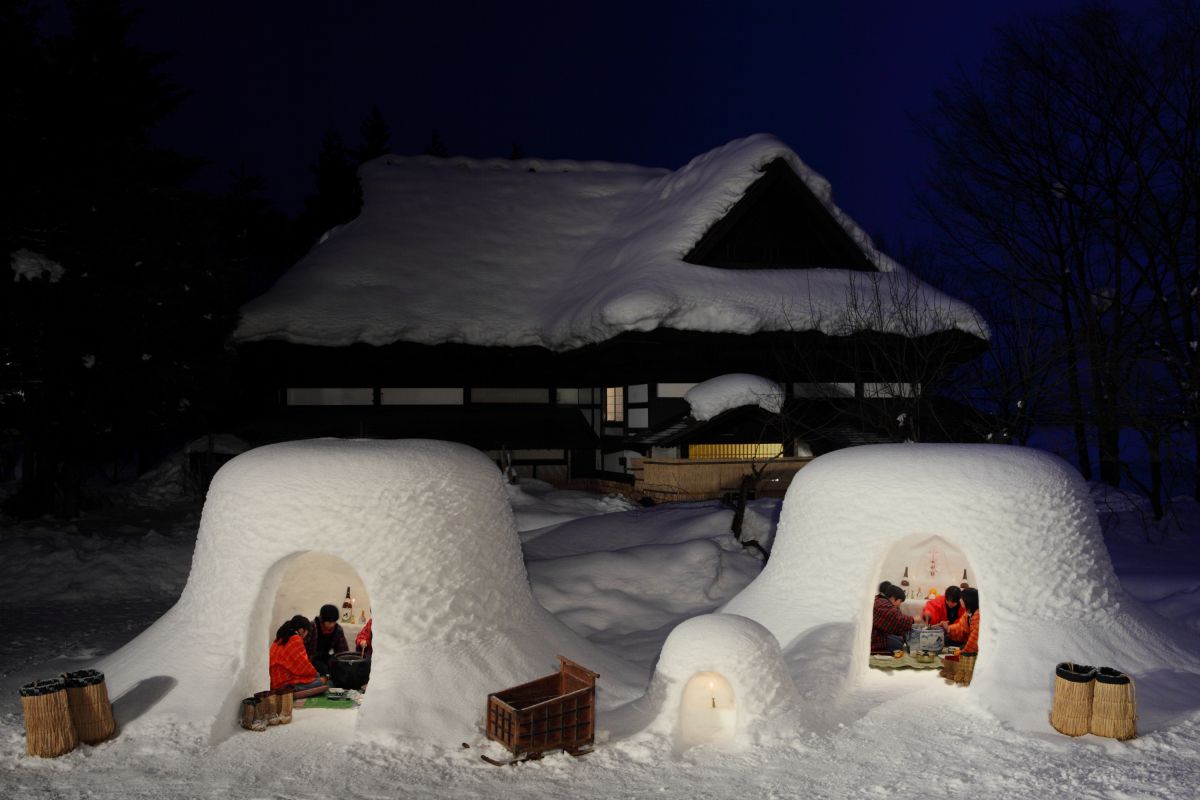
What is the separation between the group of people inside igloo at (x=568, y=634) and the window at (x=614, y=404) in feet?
43.5

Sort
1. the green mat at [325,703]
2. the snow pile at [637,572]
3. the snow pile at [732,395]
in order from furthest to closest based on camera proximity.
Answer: the snow pile at [732,395], the snow pile at [637,572], the green mat at [325,703]

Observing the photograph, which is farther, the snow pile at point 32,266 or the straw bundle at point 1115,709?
the snow pile at point 32,266

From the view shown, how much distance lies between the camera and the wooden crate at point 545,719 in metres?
6.53

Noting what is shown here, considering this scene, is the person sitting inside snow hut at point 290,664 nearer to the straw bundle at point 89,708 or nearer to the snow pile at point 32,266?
the straw bundle at point 89,708

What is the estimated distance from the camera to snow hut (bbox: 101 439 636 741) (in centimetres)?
722

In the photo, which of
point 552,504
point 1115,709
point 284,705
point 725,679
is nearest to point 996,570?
point 1115,709

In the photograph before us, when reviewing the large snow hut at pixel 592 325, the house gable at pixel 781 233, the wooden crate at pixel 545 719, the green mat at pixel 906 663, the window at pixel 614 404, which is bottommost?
the green mat at pixel 906 663

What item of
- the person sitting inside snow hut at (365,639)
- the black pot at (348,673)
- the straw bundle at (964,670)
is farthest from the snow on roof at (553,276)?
the black pot at (348,673)

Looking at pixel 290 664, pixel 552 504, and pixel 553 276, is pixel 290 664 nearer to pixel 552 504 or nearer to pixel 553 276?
pixel 552 504

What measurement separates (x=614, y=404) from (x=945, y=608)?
1354 centimetres

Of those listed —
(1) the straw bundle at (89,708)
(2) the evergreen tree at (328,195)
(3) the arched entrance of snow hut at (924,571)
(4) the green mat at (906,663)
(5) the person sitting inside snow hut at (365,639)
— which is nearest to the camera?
(1) the straw bundle at (89,708)

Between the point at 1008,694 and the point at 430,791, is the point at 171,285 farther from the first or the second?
the point at 1008,694

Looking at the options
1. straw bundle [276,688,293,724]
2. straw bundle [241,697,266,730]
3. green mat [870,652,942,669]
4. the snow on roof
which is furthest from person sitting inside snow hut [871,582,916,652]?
the snow on roof

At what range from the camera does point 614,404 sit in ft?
73.2
